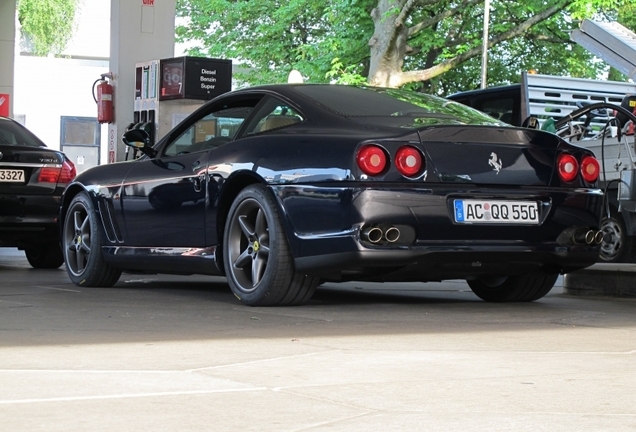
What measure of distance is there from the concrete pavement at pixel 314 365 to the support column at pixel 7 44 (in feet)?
55.5

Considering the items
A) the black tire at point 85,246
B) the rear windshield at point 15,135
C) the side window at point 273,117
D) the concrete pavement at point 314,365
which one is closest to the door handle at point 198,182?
the side window at point 273,117

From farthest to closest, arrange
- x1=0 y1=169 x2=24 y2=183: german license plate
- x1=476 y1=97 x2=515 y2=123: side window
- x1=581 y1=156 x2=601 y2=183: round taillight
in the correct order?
x1=476 y1=97 x2=515 y2=123: side window < x1=0 y1=169 x2=24 y2=183: german license plate < x1=581 y1=156 x2=601 y2=183: round taillight

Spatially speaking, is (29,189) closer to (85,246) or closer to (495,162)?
(85,246)

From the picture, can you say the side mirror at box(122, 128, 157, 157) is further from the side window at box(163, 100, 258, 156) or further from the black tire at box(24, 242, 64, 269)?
the black tire at box(24, 242, 64, 269)

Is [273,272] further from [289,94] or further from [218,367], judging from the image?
[218,367]

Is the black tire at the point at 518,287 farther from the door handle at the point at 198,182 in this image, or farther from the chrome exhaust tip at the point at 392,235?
the door handle at the point at 198,182

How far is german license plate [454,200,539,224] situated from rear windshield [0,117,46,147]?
18.2 feet

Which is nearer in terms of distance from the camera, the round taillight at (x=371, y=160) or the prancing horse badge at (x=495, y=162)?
the round taillight at (x=371, y=160)

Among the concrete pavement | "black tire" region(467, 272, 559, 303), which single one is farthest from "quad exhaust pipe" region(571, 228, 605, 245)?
"black tire" region(467, 272, 559, 303)

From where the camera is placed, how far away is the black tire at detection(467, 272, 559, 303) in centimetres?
747

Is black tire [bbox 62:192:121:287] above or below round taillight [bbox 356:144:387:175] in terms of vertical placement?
below

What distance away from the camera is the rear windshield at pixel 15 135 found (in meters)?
10.9

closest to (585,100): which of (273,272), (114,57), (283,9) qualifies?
(114,57)

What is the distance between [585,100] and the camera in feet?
48.4
